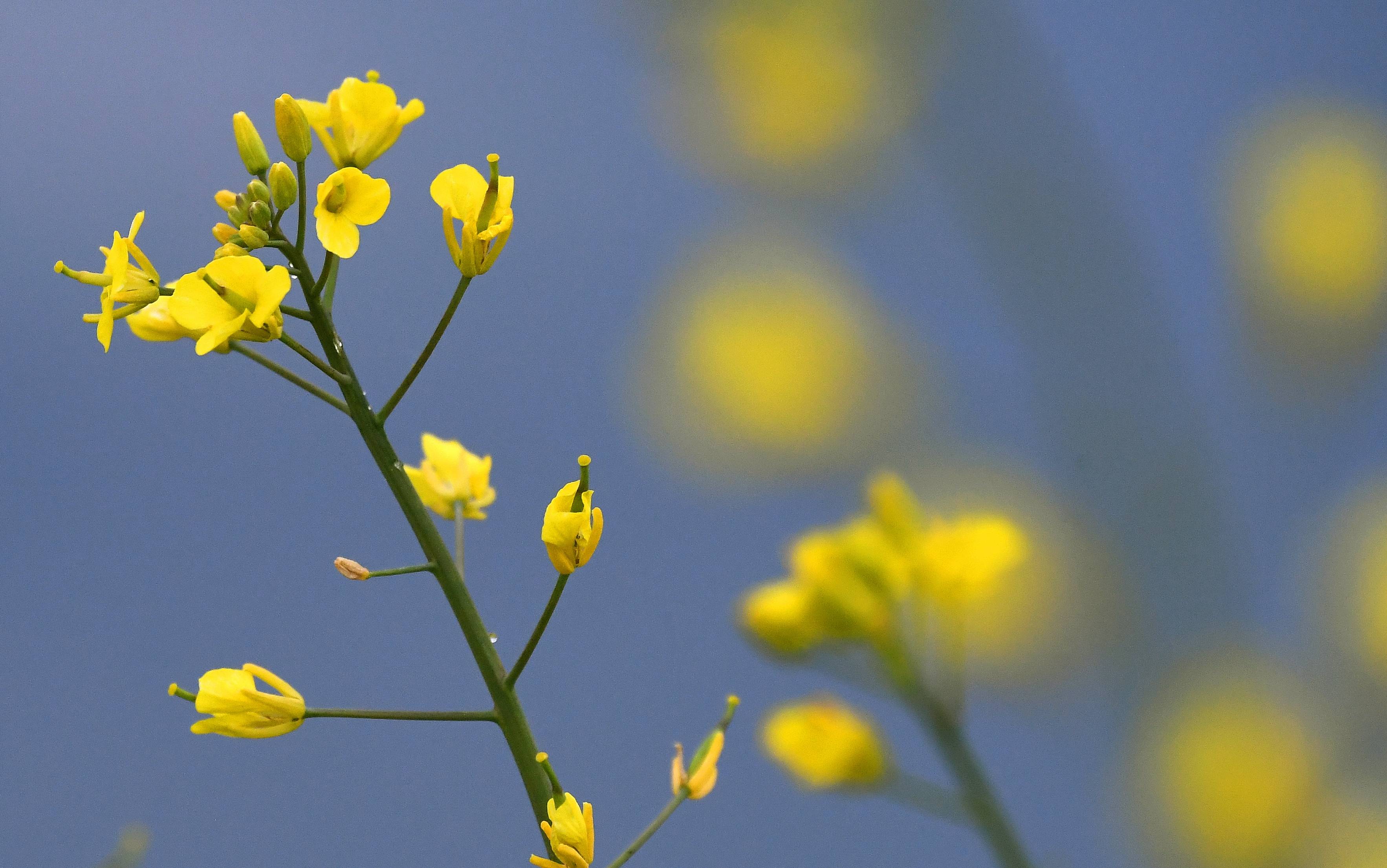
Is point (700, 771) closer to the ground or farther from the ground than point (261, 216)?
closer to the ground

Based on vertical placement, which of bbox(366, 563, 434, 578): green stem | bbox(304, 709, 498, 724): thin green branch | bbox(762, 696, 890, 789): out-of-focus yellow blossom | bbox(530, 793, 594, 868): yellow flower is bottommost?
bbox(530, 793, 594, 868): yellow flower

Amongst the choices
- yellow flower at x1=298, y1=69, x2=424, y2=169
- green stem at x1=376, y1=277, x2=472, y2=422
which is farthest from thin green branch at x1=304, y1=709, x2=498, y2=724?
yellow flower at x1=298, y1=69, x2=424, y2=169

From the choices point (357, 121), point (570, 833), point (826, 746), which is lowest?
point (570, 833)

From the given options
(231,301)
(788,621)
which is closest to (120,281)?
(231,301)

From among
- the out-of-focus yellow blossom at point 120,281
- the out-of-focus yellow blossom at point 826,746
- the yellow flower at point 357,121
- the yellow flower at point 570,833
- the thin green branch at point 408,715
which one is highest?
the yellow flower at point 357,121

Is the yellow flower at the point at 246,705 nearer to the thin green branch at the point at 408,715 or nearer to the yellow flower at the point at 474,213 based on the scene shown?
the thin green branch at the point at 408,715

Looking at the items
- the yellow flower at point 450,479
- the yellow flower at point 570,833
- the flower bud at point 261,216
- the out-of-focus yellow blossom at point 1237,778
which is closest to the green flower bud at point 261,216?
the flower bud at point 261,216

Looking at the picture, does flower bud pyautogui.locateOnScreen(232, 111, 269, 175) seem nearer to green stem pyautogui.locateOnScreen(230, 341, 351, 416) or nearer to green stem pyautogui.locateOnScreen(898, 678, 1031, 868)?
green stem pyautogui.locateOnScreen(230, 341, 351, 416)

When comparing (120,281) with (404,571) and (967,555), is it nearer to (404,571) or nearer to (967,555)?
(404,571)
